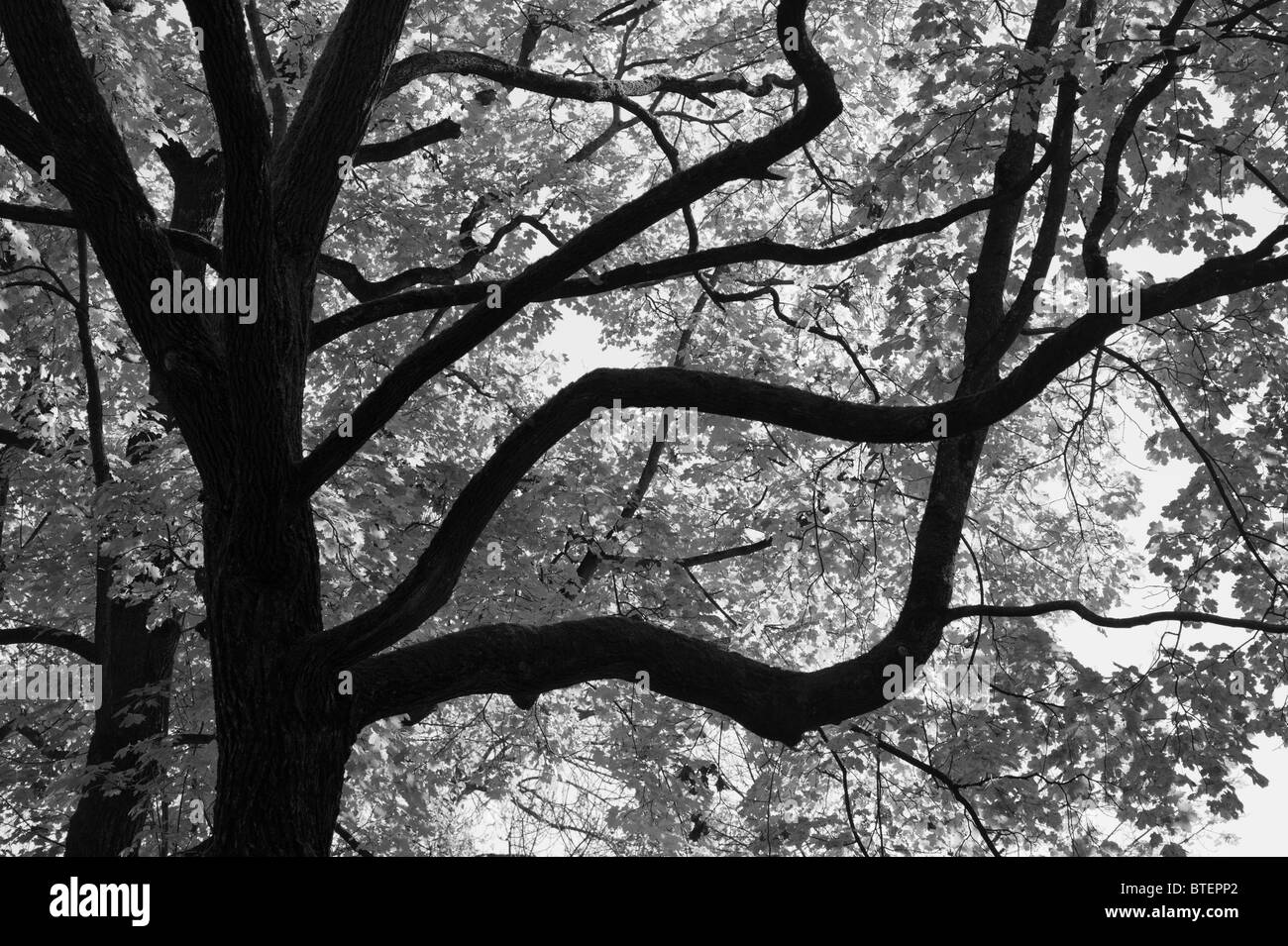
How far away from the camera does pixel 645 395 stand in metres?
5.93

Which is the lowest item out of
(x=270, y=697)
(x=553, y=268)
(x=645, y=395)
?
(x=270, y=697)

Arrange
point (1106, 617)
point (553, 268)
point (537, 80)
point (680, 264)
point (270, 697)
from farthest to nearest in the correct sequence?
point (537, 80)
point (680, 264)
point (1106, 617)
point (553, 268)
point (270, 697)

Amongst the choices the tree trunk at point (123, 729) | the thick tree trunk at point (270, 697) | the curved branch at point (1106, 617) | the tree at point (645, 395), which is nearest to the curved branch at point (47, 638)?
the tree at point (645, 395)

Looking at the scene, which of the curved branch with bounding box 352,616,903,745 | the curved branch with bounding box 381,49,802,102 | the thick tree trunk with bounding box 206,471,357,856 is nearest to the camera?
the thick tree trunk with bounding box 206,471,357,856

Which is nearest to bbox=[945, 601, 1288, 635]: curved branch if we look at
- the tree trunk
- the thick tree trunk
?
the thick tree trunk

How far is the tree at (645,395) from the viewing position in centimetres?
568

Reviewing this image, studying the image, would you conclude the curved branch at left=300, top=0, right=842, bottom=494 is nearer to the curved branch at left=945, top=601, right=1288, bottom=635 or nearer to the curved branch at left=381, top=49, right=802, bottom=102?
the curved branch at left=381, top=49, right=802, bottom=102

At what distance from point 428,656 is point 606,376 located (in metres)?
1.66

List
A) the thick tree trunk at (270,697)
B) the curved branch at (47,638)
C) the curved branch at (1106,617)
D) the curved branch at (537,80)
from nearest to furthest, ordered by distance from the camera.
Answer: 1. the thick tree trunk at (270,697)
2. the curved branch at (1106,617)
3. the curved branch at (537,80)
4. the curved branch at (47,638)

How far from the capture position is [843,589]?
11.9 metres

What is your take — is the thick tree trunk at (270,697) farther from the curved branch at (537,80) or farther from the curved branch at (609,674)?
the curved branch at (537,80)

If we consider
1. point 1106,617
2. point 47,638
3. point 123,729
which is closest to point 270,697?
point 1106,617

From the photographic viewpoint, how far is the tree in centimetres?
568

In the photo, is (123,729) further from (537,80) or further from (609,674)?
(537,80)
